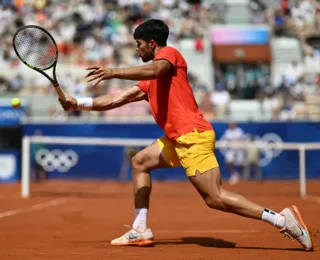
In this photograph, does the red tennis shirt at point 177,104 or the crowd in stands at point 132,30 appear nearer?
the red tennis shirt at point 177,104

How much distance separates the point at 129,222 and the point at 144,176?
323cm

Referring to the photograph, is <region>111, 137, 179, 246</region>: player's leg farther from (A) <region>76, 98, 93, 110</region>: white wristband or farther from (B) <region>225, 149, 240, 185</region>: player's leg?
(B) <region>225, 149, 240, 185</region>: player's leg

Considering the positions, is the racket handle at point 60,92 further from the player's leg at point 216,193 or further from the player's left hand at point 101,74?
the player's leg at point 216,193

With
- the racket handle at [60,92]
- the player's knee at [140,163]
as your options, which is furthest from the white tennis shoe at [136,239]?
the racket handle at [60,92]

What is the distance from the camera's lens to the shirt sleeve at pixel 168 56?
6.89 meters

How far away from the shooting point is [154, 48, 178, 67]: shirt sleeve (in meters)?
6.89

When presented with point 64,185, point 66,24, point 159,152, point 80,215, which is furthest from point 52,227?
point 66,24

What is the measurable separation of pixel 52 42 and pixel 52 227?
3.16 metres

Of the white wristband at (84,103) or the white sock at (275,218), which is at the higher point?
the white wristband at (84,103)

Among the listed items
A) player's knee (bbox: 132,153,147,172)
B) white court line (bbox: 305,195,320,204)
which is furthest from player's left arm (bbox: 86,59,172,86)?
white court line (bbox: 305,195,320,204)

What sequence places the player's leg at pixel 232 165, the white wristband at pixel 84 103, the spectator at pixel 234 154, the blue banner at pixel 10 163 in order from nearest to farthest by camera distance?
the white wristband at pixel 84 103, the spectator at pixel 234 154, the player's leg at pixel 232 165, the blue banner at pixel 10 163

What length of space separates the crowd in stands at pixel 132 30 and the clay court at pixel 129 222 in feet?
24.9

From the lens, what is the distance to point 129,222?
1060cm

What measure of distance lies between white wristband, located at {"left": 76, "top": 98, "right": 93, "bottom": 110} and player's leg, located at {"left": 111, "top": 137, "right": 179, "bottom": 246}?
27.7 inches
